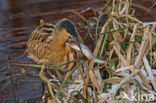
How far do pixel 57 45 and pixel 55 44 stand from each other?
27 mm

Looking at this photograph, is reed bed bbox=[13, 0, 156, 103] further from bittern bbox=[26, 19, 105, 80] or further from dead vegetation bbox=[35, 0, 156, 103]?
bittern bbox=[26, 19, 105, 80]

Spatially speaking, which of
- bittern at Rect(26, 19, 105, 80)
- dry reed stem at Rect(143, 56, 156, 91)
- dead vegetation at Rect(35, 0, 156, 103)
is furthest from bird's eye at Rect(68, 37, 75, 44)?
dry reed stem at Rect(143, 56, 156, 91)

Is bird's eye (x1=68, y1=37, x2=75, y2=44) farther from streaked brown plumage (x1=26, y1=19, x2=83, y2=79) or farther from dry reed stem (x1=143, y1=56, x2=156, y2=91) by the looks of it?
dry reed stem (x1=143, y1=56, x2=156, y2=91)

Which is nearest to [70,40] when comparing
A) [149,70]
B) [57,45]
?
[57,45]

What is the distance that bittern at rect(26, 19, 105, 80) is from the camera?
2133 mm

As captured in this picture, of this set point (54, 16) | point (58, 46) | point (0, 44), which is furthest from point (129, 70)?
point (54, 16)

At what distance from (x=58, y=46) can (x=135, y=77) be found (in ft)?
2.15

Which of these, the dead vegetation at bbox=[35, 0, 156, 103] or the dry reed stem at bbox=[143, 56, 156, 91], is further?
the dry reed stem at bbox=[143, 56, 156, 91]

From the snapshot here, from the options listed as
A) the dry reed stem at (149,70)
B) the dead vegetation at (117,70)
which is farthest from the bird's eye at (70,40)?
the dry reed stem at (149,70)

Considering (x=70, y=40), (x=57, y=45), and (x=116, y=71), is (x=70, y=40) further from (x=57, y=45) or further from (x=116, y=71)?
(x=116, y=71)

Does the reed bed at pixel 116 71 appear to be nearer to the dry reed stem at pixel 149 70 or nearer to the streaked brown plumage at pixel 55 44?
the dry reed stem at pixel 149 70

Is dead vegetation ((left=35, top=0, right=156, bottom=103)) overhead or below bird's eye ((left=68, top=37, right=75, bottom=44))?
below

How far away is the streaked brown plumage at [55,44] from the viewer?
7.10 ft

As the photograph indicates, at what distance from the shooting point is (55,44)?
2400 millimetres
